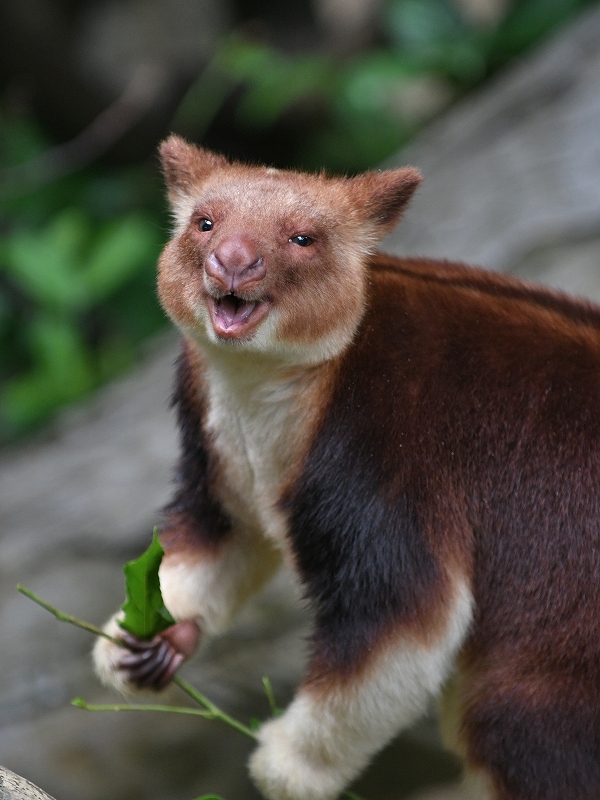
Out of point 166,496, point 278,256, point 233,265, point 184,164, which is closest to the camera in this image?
point 233,265

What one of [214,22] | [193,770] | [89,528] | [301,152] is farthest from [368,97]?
[193,770]

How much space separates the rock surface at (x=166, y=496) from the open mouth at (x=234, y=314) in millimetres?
2373

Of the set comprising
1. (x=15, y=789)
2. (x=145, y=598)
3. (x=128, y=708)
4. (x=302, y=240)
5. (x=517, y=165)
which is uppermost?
(x=302, y=240)

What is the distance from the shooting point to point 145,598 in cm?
344

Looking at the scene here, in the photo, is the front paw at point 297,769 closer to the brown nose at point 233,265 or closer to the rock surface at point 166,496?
the rock surface at point 166,496

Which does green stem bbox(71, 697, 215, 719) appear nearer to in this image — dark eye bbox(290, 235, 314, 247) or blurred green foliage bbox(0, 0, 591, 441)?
dark eye bbox(290, 235, 314, 247)

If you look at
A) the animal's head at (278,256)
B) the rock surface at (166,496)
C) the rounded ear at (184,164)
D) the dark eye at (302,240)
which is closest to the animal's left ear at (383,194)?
the animal's head at (278,256)

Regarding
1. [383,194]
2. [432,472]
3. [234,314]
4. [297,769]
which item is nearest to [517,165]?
[383,194]

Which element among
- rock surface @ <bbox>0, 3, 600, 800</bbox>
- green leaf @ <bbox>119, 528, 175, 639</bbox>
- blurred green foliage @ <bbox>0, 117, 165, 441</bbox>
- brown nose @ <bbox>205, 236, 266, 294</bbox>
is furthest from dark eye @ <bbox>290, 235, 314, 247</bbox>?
blurred green foliage @ <bbox>0, 117, 165, 441</bbox>

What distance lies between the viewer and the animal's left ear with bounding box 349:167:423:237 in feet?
11.1

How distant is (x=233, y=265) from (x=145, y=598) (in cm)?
124

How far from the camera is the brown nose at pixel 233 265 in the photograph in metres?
2.88

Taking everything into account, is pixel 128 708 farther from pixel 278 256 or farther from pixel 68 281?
pixel 68 281

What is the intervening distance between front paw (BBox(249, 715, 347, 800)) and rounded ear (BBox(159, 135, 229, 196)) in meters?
1.92
